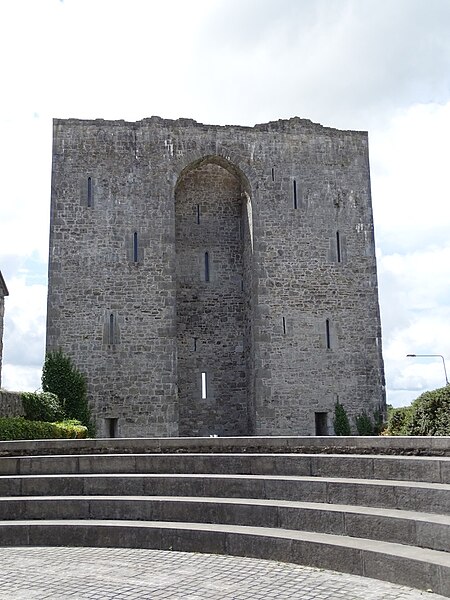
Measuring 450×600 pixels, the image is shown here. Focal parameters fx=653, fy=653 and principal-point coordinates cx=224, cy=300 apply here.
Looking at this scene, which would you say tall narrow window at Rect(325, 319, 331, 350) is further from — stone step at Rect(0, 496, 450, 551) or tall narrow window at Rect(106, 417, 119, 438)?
stone step at Rect(0, 496, 450, 551)

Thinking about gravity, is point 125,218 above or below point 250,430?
above

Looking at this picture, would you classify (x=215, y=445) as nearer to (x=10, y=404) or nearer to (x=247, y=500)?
(x=247, y=500)

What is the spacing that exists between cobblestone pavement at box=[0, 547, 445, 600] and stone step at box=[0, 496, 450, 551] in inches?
21.9

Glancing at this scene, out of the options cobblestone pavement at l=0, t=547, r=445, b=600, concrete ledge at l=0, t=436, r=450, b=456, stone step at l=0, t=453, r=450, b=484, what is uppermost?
concrete ledge at l=0, t=436, r=450, b=456

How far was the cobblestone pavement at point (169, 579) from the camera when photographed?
17.7 feet

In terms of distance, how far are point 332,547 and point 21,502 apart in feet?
13.2

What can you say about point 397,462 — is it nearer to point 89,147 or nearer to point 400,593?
point 400,593

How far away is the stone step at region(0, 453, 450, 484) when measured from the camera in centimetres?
707

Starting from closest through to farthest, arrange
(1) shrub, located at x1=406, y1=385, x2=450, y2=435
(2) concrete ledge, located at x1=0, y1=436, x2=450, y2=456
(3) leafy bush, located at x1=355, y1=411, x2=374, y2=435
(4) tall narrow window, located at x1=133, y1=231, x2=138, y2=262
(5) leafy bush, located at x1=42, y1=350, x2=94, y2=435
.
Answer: (2) concrete ledge, located at x1=0, y1=436, x2=450, y2=456 → (1) shrub, located at x1=406, y1=385, x2=450, y2=435 → (5) leafy bush, located at x1=42, y1=350, x2=94, y2=435 → (4) tall narrow window, located at x1=133, y1=231, x2=138, y2=262 → (3) leafy bush, located at x1=355, y1=411, x2=374, y2=435

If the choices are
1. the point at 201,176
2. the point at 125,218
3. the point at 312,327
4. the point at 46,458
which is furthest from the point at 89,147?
the point at 46,458

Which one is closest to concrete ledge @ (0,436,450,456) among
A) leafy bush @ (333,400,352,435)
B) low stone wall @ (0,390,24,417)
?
low stone wall @ (0,390,24,417)

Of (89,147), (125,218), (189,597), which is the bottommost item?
(189,597)

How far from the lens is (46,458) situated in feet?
29.2

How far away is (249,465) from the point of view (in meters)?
8.36
